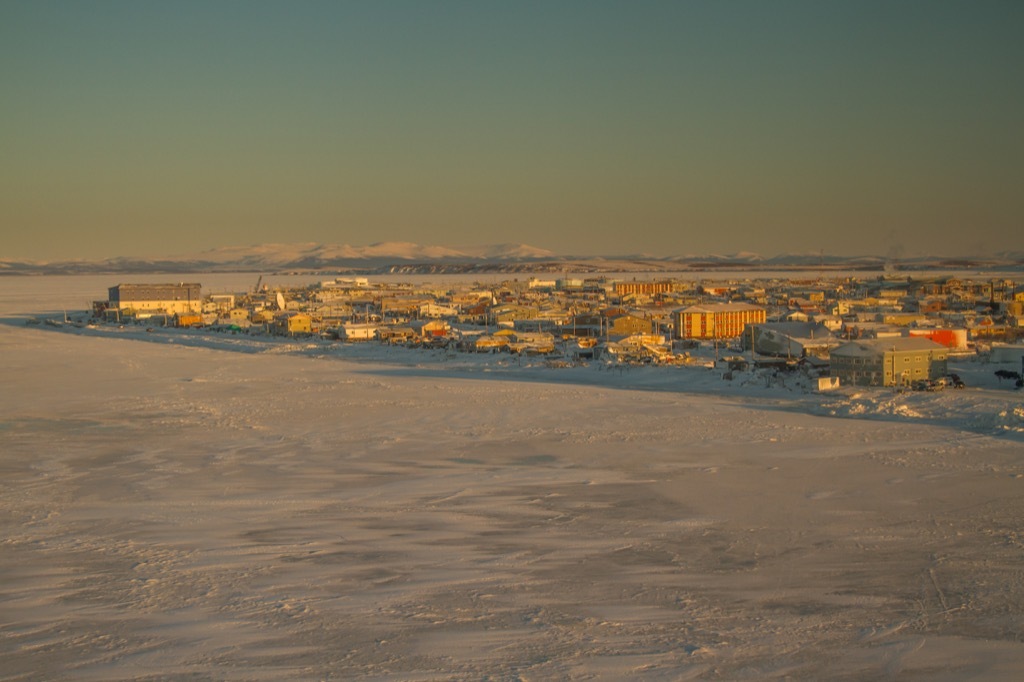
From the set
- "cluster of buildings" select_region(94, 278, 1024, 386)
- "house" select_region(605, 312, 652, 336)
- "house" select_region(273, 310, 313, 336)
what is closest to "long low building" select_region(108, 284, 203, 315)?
"cluster of buildings" select_region(94, 278, 1024, 386)

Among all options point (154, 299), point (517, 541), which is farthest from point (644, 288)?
point (517, 541)

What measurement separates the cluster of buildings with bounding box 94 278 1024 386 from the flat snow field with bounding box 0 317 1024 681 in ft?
9.37

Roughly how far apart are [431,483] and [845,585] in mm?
3435

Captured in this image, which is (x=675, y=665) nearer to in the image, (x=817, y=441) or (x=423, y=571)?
(x=423, y=571)

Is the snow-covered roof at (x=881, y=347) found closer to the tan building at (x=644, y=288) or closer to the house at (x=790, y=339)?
the house at (x=790, y=339)

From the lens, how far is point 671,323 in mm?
24031

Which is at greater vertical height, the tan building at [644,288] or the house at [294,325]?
the tan building at [644,288]

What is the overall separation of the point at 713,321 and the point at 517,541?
17236 millimetres

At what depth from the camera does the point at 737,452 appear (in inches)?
360

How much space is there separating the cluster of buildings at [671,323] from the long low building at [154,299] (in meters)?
0.07

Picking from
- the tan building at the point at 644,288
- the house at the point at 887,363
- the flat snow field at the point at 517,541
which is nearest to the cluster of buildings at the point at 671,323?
the house at the point at 887,363

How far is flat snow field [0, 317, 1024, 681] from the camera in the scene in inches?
180

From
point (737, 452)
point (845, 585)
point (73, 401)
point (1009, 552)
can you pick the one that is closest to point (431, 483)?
point (737, 452)

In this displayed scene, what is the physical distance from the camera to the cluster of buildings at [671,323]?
14.8 metres
